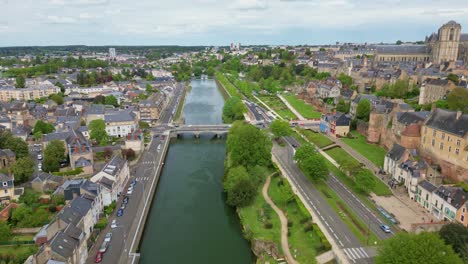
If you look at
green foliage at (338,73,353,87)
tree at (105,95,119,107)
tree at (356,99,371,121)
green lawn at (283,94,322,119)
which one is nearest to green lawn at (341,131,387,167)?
tree at (356,99,371,121)

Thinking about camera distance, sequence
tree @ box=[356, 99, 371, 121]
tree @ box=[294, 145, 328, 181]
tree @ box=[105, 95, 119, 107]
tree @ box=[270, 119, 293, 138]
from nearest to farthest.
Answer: tree @ box=[294, 145, 328, 181], tree @ box=[270, 119, 293, 138], tree @ box=[356, 99, 371, 121], tree @ box=[105, 95, 119, 107]

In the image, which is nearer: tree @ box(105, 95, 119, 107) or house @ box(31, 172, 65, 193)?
house @ box(31, 172, 65, 193)

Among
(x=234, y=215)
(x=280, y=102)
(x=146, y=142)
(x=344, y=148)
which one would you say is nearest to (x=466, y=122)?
(x=344, y=148)

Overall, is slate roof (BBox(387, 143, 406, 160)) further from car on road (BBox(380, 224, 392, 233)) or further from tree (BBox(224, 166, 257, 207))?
tree (BBox(224, 166, 257, 207))

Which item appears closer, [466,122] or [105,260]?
[105,260]

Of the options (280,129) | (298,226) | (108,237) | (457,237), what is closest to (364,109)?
(280,129)

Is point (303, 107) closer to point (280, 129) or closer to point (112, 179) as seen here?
point (280, 129)

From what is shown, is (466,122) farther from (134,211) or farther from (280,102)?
(280,102)
